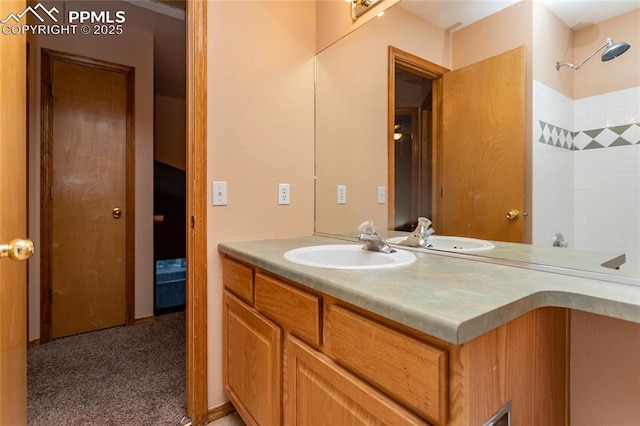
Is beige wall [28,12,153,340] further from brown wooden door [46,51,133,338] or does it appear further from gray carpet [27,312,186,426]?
gray carpet [27,312,186,426]

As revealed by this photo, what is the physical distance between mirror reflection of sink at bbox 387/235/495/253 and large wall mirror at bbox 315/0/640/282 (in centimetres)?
3

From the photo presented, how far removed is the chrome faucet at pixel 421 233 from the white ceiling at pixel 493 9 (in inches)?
29.7

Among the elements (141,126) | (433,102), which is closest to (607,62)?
(433,102)

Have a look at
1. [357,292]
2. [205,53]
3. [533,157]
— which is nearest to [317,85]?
[205,53]

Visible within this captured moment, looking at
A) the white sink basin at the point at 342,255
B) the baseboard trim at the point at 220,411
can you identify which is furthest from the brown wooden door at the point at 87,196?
the white sink basin at the point at 342,255

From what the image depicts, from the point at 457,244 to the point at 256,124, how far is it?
3.61 ft

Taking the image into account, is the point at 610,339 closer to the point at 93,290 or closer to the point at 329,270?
the point at 329,270

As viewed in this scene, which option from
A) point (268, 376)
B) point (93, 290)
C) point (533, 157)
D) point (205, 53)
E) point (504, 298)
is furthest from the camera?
point (93, 290)

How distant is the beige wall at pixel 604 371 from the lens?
83 cm

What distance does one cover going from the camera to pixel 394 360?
0.68 m

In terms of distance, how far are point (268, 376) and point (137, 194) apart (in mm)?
2106

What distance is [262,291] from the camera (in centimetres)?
119

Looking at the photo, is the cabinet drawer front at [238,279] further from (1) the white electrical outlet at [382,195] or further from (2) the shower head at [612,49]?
(2) the shower head at [612,49]

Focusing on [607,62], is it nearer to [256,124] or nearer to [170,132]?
[256,124]
